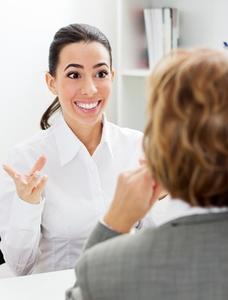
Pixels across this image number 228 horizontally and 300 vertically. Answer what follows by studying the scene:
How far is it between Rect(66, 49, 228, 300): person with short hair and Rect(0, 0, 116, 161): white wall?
177 cm

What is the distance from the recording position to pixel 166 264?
2.27 feet

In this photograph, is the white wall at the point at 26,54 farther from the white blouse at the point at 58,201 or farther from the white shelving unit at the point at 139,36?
the white blouse at the point at 58,201

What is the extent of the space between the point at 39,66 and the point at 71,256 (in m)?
1.21

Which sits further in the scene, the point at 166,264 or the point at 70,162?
the point at 70,162

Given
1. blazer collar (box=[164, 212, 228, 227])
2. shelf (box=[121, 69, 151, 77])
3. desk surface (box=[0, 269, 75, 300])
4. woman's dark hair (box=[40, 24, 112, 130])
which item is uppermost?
woman's dark hair (box=[40, 24, 112, 130])

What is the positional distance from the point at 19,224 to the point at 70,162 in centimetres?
28

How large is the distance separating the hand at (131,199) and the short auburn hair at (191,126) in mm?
125

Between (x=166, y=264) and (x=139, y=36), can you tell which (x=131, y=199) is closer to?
(x=166, y=264)

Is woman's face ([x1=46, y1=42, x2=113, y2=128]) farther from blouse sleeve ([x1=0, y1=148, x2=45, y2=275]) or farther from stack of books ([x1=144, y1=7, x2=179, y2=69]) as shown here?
stack of books ([x1=144, y1=7, x2=179, y2=69])

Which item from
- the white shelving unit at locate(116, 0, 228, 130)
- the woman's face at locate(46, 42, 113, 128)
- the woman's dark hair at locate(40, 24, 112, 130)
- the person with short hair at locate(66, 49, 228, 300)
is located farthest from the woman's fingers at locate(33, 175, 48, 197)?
the white shelving unit at locate(116, 0, 228, 130)

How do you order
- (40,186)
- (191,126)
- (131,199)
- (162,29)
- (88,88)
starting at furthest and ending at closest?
(162,29) → (88,88) → (40,186) → (131,199) → (191,126)

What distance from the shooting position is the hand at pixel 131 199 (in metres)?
0.83

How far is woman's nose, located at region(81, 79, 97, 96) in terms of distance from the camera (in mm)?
1604

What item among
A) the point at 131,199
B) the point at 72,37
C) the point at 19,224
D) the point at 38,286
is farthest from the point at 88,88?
the point at 131,199
